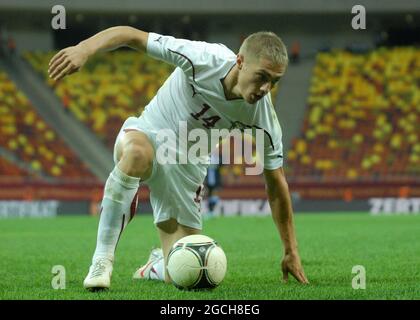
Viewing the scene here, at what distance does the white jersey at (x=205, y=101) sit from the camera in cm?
500

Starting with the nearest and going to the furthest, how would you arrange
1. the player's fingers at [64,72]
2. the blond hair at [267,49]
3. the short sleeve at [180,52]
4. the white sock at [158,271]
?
the player's fingers at [64,72], the blond hair at [267,49], the short sleeve at [180,52], the white sock at [158,271]

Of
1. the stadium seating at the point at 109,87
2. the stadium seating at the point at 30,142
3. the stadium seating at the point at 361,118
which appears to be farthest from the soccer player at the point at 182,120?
the stadium seating at the point at 109,87

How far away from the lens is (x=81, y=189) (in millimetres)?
19234

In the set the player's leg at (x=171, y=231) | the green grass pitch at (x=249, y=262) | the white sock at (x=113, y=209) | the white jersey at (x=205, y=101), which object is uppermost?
the white jersey at (x=205, y=101)

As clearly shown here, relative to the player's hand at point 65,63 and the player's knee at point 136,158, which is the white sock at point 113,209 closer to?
the player's knee at point 136,158

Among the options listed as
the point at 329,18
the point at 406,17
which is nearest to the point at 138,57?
the point at 329,18

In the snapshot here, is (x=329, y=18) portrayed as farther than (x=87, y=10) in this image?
Yes

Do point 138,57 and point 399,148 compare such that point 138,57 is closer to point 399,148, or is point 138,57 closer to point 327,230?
point 399,148

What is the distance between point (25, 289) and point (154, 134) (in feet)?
4.22

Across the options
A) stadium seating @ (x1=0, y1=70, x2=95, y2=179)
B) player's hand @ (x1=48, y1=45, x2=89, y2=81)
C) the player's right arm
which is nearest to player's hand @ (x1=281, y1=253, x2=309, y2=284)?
the player's right arm

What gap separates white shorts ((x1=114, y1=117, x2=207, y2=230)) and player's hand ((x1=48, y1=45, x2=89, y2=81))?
1069 millimetres

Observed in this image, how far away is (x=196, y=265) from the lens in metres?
4.80
